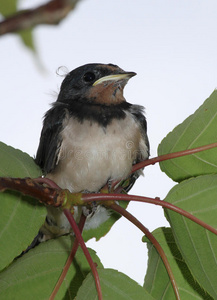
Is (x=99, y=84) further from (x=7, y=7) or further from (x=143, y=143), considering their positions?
(x=7, y=7)

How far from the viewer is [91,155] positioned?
157cm

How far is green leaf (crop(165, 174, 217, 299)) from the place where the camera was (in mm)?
1006

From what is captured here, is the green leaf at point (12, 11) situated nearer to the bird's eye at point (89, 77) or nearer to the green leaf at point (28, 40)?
the green leaf at point (28, 40)

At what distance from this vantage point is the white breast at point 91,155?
1563mm

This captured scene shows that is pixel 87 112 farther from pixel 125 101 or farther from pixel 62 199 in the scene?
pixel 62 199

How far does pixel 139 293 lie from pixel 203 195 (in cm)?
28

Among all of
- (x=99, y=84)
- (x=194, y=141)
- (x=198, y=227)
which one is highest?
(x=99, y=84)

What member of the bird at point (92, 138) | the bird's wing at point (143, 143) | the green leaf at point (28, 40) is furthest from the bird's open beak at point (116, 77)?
the green leaf at point (28, 40)

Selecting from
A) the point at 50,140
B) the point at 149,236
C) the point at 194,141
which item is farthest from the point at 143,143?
the point at 149,236

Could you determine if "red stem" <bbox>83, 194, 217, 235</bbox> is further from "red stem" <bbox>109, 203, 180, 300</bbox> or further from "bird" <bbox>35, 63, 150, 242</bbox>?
"bird" <bbox>35, 63, 150, 242</bbox>

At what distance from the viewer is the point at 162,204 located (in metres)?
1.03

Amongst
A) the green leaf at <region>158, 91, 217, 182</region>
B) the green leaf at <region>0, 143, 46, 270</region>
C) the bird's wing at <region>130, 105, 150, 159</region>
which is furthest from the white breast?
the green leaf at <region>0, 143, 46, 270</region>

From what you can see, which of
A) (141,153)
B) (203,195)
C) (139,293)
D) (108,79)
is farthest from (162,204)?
(108,79)

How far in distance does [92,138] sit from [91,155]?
7 cm
